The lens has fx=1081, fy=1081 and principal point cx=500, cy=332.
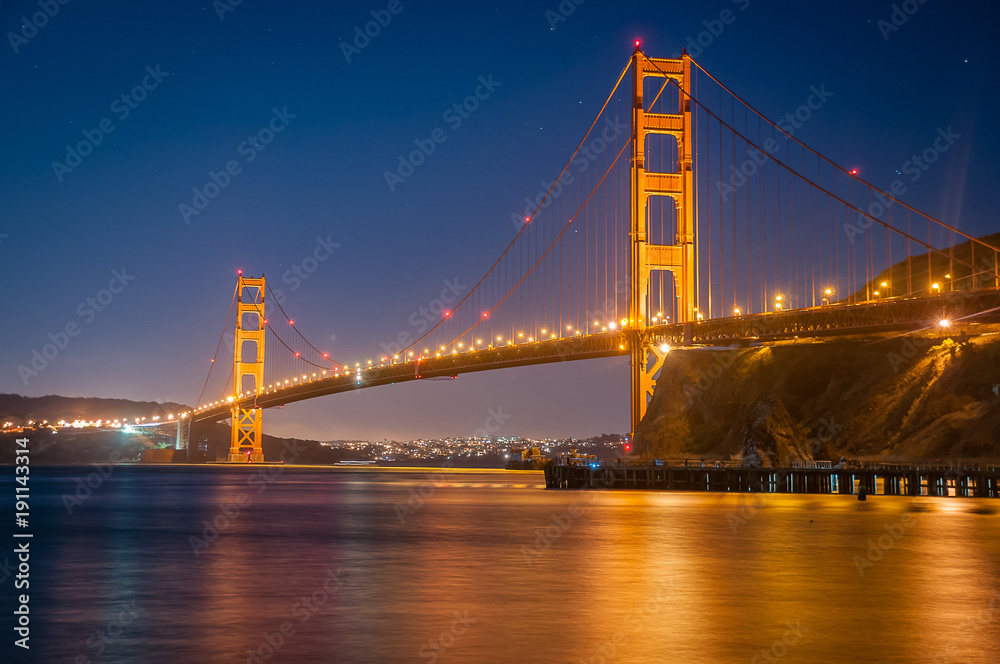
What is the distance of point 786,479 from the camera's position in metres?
58.4

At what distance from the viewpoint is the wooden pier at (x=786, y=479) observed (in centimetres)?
5134

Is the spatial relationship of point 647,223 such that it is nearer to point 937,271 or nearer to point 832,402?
point 832,402

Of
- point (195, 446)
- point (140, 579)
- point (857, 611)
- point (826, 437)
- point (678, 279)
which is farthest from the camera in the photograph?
point (195, 446)

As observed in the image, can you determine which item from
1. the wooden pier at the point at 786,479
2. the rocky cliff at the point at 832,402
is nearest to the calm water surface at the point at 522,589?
the wooden pier at the point at 786,479

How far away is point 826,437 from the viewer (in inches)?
2660

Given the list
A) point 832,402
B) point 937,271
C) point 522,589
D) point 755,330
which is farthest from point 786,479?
point 937,271

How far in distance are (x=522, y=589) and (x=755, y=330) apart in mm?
51318

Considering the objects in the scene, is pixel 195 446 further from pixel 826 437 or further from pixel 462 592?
pixel 462 592

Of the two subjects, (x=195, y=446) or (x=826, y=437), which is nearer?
(x=826, y=437)

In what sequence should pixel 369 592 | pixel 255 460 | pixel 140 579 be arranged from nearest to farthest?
1. pixel 369 592
2. pixel 140 579
3. pixel 255 460

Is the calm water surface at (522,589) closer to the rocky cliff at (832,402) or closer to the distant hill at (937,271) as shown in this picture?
the rocky cliff at (832,402)

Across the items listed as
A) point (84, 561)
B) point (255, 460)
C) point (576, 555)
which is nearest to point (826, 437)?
point (576, 555)

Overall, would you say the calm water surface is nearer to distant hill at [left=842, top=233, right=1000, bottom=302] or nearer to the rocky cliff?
the rocky cliff

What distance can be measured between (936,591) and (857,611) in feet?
9.71
